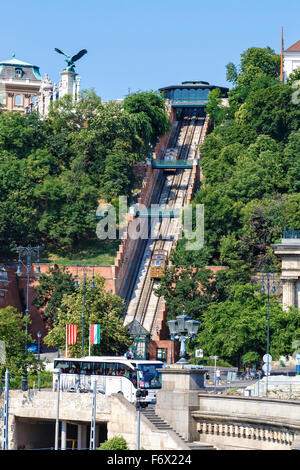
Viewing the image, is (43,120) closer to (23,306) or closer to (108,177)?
(108,177)

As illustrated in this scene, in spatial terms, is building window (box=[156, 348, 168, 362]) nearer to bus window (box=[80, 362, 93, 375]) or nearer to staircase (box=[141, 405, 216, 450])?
bus window (box=[80, 362, 93, 375])

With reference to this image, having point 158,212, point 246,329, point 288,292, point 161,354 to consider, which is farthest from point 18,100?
point 246,329

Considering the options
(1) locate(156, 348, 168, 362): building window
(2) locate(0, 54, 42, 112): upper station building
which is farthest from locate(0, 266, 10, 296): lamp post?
(2) locate(0, 54, 42, 112): upper station building

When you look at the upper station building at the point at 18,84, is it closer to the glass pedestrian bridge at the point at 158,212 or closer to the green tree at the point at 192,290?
the glass pedestrian bridge at the point at 158,212

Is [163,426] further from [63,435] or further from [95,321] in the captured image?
[95,321]
